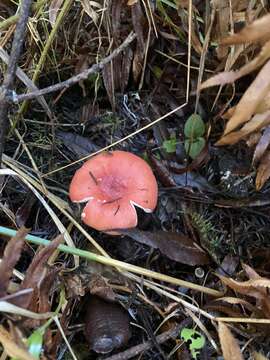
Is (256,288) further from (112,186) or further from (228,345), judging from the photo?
(112,186)

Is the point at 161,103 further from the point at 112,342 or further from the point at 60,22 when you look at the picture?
the point at 112,342

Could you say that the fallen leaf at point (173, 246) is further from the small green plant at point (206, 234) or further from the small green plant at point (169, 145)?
the small green plant at point (169, 145)

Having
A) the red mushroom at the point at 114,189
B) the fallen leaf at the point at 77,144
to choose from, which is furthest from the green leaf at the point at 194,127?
the fallen leaf at the point at 77,144

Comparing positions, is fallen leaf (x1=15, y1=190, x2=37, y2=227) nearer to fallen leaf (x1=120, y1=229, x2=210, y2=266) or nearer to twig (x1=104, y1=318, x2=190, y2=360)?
fallen leaf (x1=120, y1=229, x2=210, y2=266)

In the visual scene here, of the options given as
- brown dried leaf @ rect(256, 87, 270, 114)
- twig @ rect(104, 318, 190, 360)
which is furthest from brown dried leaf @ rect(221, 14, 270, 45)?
twig @ rect(104, 318, 190, 360)

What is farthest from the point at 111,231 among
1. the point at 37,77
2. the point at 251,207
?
the point at 37,77

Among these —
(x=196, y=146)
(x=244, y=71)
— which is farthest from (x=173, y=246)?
(x=244, y=71)

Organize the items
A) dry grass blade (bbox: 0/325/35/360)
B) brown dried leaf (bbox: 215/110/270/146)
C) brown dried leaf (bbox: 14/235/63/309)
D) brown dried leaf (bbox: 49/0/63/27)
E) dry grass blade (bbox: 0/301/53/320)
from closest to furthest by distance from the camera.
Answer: dry grass blade (bbox: 0/325/35/360)
dry grass blade (bbox: 0/301/53/320)
brown dried leaf (bbox: 14/235/63/309)
brown dried leaf (bbox: 215/110/270/146)
brown dried leaf (bbox: 49/0/63/27)
